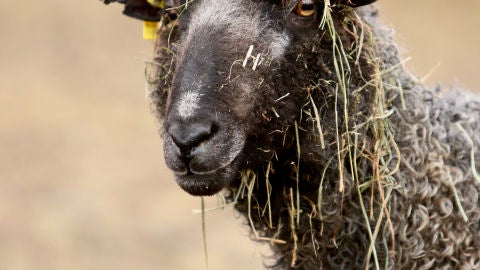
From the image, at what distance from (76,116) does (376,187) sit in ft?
34.1

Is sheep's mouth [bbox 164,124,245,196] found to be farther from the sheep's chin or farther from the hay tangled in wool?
the hay tangled in wool

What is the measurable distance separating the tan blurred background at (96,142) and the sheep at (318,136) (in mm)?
2930

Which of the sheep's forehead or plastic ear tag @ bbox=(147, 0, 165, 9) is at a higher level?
the sheep's forehead

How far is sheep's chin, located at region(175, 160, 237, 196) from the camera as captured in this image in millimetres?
4172

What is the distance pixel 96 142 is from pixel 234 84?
380 inches

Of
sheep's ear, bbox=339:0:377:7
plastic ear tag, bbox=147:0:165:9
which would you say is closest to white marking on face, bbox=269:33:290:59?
sheep's ear, bbox=339:0:377:7

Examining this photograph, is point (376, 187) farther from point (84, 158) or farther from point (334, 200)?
point (84, 158)

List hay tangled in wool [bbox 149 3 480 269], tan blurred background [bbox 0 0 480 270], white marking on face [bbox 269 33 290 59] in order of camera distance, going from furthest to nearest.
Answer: tan blurred background [bbox 0 0 480 270], hay tangled in wool [bbox 149 3 480 269], white marking on face [bbox 269 33 290 59]

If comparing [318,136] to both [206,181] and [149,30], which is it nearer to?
[206,181]

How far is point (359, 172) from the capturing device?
15.2ft

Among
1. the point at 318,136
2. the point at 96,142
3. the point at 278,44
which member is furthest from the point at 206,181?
the point at 96,142

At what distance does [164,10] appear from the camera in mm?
4957

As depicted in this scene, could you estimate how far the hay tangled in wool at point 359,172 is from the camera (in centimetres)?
448

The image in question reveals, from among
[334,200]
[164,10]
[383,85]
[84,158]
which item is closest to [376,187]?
[334,200]
